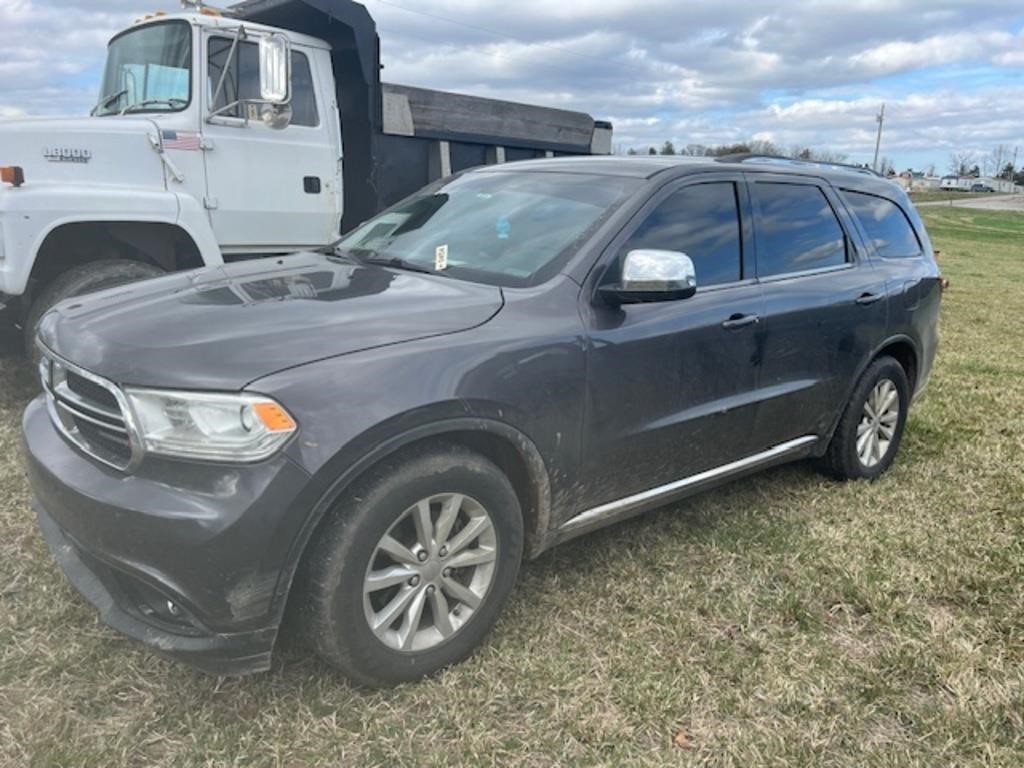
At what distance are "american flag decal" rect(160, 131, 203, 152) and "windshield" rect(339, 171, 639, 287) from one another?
210 centimetres

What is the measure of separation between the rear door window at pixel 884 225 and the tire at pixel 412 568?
2913 millimetres

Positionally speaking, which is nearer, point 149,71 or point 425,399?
point 425,399

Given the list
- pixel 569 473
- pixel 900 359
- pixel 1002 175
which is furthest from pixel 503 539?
pixel 1002 175

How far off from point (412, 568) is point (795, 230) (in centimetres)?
262

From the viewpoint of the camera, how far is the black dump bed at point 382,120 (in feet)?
19.9

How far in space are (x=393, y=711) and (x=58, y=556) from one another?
1.19 meters

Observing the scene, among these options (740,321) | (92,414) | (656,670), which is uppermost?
(740,321)

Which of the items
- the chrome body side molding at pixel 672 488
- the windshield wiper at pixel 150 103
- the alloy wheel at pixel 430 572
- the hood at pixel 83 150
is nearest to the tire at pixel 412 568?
the alloy wheel at pixel 430 572

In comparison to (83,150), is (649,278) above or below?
below

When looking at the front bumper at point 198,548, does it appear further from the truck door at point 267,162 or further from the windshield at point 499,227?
the truck door at point 267,162

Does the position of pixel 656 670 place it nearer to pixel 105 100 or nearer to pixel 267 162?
pixel 267 162

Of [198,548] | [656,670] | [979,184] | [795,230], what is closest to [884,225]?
[795,230]

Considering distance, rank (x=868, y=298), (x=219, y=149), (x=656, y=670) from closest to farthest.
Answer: (x=656, y=670) < (x=868, y=298) < (x=219, y=149)

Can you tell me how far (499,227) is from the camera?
3.48m
